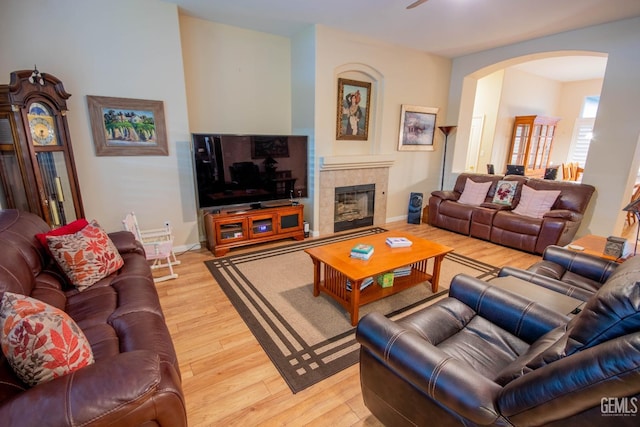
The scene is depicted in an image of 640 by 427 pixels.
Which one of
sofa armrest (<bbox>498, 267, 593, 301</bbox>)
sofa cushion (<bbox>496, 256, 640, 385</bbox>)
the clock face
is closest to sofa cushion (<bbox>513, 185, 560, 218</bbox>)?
sofa armrest (<bbox>498, 267, 593, 301</bbox>)

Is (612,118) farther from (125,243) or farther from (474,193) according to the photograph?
(125,243)

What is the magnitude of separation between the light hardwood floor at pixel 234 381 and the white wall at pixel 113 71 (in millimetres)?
1304

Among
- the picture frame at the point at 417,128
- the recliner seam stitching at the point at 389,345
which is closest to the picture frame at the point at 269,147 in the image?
the picture frame at the point at 417,128

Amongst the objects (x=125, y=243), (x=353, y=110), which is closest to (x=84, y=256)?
(x=125, y=243)

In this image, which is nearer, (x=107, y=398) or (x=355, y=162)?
(x=107, y=398)

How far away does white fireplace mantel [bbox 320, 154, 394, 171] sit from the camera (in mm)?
4352

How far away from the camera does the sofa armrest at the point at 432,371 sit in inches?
39.5

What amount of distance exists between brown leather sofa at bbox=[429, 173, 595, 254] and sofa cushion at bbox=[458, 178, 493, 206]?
8 cm

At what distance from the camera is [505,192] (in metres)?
4.53

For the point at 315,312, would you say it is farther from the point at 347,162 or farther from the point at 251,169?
the point at 347,162

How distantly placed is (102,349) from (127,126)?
266 cm

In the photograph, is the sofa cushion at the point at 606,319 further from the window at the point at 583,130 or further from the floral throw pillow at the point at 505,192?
the window at the point at 583,130

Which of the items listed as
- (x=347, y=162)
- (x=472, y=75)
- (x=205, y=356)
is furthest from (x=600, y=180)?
(x=205, y=356)

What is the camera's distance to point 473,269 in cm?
344
